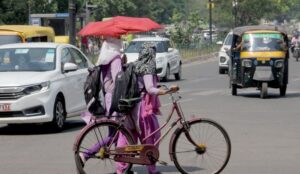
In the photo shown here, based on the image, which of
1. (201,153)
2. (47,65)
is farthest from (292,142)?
(47,65)

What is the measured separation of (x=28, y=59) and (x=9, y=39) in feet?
29.1

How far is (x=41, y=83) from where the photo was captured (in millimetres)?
13867

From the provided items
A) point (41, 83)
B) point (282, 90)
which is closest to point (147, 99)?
point (41, 83)

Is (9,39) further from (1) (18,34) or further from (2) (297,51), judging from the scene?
(2) (297,51)

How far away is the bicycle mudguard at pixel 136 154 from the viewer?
29.9ft

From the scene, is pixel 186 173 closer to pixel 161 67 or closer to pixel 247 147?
pixel 247 147

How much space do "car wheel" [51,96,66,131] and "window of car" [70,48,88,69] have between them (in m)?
1.26

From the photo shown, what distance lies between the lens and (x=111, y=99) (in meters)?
9.55

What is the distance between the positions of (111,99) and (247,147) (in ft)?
10.7

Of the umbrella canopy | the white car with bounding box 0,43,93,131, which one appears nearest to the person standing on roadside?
the umbrella canopy

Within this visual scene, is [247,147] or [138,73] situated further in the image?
[247,147]

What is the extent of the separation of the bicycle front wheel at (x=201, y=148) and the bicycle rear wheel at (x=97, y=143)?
56cm

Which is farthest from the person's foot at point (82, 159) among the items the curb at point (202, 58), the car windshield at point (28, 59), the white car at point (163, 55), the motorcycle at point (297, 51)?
the motorcycle at point (297, 51)

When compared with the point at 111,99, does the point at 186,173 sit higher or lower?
lower
